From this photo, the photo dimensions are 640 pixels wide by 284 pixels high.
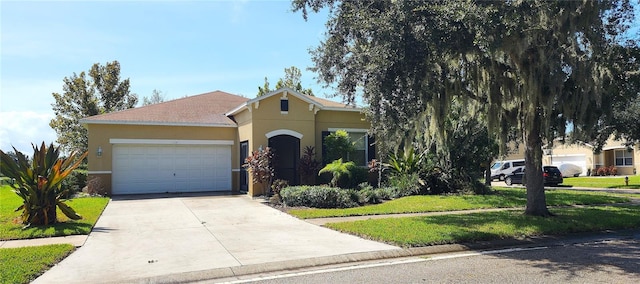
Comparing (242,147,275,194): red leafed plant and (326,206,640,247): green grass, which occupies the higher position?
(242,147,275,194): red leafed plant

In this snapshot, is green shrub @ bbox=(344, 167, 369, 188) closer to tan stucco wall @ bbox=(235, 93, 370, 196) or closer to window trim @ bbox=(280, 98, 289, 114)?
tan stucco wall @ bbox=(235, 93, 370, 196)

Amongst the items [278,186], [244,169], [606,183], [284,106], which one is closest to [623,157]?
[606,183]

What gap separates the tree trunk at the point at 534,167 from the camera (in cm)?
1086

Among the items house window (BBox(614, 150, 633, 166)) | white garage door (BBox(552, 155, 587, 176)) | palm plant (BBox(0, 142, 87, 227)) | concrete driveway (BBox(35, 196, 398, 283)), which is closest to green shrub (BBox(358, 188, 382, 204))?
concrete driveway (BBox(35, 196, 398, 283))

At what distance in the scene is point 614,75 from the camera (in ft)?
33.6

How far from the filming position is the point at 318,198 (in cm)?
1437

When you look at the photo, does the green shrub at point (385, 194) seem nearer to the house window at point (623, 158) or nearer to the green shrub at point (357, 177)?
the green shrub at point (357, 177)

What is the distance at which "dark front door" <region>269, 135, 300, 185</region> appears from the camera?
19.2m

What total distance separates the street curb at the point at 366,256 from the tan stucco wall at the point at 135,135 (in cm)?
1294

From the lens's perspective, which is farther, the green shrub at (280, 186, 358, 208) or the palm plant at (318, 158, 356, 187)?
the palm plant at (318, 158, 356, 187)

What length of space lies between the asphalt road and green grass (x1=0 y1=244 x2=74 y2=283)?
121 inches

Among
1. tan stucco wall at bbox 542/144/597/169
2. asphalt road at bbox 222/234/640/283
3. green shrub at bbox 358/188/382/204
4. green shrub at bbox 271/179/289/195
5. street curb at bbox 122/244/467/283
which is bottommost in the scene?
asphalt road at bbox 222/234/640/283

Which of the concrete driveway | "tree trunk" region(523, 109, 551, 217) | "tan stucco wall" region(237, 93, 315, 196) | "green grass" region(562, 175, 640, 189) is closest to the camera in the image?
the concrete driveway

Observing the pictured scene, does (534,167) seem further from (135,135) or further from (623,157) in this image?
(623,157)
